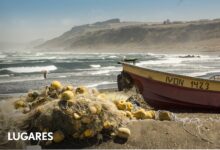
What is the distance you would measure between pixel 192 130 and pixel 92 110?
268cm

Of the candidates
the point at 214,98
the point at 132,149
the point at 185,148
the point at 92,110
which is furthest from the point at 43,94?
the point at 214,98

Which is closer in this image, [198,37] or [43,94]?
[43,94]

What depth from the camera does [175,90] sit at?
13328 millimetres

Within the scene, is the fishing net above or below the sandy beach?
above

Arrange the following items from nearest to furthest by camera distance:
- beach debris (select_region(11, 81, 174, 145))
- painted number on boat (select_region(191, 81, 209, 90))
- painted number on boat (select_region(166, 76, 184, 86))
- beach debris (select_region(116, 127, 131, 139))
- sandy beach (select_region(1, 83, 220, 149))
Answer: beach debris (select_region(11, 81, 174, 145)) < sandy beach (select_region(1, 83, 220, 149)) < beach debris (select_region(116, 127, 131, 139)) < painted number on boat (select_region(191, 81, 209, 90)) < painted number on boat (select_region(166, 76, 184, 86))

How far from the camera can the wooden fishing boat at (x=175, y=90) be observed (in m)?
12.8

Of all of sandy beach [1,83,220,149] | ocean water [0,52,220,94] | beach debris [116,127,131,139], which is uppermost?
beach debris [116,127,131,139]

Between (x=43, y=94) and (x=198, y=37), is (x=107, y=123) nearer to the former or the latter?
(x=43, y=94)

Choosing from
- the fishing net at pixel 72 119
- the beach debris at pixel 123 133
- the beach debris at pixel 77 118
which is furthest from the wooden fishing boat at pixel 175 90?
the beach debris at pixel 123 133

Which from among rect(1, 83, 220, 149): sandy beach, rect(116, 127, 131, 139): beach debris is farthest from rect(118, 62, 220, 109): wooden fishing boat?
rect(116, 127, 131, 139): beach debris

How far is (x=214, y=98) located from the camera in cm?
1285

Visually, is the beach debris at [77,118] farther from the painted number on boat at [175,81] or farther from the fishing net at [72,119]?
the painted number on boat at [175,81]

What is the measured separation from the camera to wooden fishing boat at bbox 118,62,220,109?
12818 mm

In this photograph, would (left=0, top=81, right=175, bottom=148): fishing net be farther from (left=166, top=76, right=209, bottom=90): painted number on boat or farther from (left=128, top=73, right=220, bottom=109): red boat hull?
(left=128, top=73, right=220, bottom=109): red boat hull
